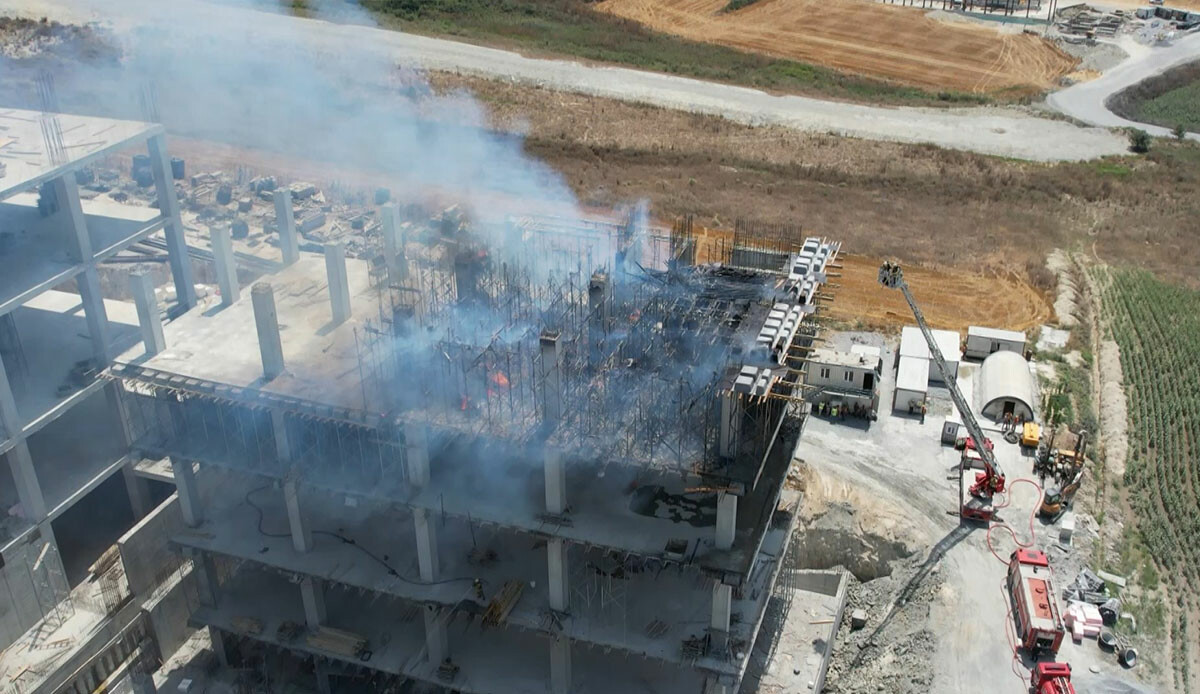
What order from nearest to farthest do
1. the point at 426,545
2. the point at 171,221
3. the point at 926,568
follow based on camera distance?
the point at 426,545 < the point at 171,221 < the point at 926,568

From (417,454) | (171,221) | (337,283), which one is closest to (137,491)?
(171,221)

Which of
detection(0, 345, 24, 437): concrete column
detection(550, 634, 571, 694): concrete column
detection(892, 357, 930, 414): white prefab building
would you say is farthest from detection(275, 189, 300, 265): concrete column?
detection(892, 357, 930, 414): white prefab building

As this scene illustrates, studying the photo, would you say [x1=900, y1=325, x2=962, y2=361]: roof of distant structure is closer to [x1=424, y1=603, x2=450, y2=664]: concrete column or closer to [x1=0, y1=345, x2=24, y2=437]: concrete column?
[x1=424, y1=603, x2=450, y2=664]: concrete column

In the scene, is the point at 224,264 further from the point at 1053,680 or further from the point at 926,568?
the point at 1053,680

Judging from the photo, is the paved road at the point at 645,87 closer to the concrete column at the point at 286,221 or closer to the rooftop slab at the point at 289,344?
the concrete column at the point at 286,221

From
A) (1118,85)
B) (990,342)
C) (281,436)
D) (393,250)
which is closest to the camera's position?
(281,436)

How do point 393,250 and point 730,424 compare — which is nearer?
point 730,424
